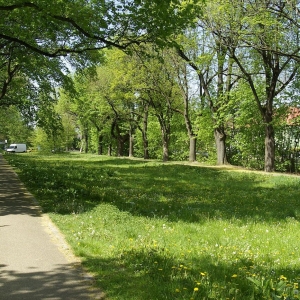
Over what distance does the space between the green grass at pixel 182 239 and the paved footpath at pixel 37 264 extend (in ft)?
0.80

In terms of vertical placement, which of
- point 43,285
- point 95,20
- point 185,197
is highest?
point 95,20

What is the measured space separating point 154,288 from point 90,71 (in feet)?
51.0

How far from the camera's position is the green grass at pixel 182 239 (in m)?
4.62

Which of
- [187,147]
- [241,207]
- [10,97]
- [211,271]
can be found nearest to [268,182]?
[241,207]

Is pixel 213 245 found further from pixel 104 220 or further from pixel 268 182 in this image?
pixel 268 182

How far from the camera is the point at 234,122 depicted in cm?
2891

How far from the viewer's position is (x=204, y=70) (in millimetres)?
27516

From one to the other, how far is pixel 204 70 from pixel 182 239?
2229cm

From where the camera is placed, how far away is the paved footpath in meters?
4.52

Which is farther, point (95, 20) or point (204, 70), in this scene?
point (204, 70)

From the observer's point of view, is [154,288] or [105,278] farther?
[105,278]

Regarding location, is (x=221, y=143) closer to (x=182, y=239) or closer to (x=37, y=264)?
(x=182, y=239)

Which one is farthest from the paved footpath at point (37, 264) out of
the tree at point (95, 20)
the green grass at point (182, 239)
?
the tree at point (95, 20)

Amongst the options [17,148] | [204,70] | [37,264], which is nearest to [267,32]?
[204,70]
